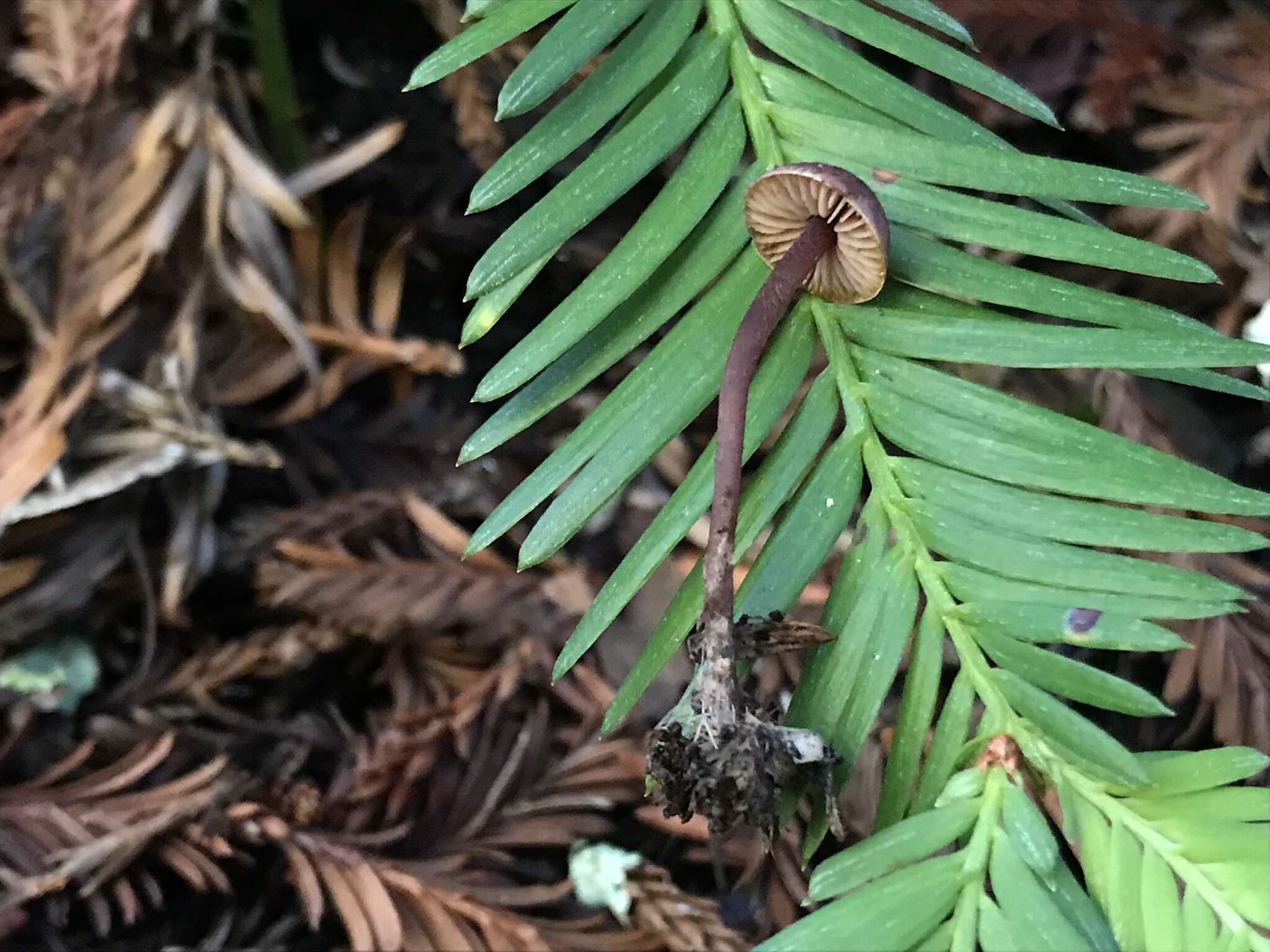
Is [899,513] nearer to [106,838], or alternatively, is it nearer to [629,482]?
[629,482]

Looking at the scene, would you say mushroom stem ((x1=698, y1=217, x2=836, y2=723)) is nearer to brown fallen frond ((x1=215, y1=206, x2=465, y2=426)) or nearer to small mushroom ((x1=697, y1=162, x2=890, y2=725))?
small mushroom ((x1=697, y1=162, x2=890, y2=725))

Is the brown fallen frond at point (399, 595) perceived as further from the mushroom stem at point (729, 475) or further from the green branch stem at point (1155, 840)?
the green branch stem at point (1155, 840)

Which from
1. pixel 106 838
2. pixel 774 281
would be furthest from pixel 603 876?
pixel 774 281

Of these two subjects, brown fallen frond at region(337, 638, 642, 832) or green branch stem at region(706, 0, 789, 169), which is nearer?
green branch stem at region(706, 0, 789, 169)

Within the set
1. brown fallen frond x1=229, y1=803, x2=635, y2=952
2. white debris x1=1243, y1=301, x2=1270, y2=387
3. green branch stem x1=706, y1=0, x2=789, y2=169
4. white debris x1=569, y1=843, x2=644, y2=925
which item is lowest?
brown fallen frond x1=229, y1=803, x2=635, y2=952

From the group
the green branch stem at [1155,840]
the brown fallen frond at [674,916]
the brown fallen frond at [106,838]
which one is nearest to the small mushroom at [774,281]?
the green branch stem at [1155,840]

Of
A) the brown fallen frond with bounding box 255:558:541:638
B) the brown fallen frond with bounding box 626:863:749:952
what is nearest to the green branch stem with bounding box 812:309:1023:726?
the brown fallen frond with bounding box 626:863:749:952

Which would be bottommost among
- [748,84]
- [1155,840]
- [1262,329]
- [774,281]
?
[1155,840]
